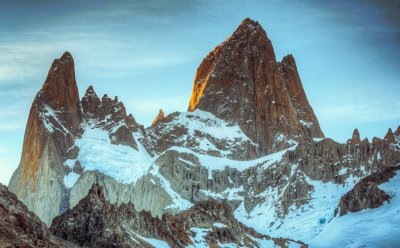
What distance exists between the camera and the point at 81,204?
473 feet

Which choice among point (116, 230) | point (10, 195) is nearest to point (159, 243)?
point (116, 230)

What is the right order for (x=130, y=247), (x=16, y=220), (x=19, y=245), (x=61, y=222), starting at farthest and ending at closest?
1. (x=61, y=222)
2. (x=130, y=247)
3. (x=16, y=220)
4. (x=19, y=245)

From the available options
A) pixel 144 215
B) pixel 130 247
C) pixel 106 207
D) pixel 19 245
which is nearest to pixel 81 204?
pixel 106 207

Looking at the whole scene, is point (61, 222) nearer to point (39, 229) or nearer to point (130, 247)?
point (130, 247)

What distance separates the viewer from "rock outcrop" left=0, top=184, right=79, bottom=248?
8314 centimetres

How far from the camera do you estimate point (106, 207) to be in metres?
143

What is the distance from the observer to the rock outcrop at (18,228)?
83137 mm

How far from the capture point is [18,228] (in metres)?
88.4

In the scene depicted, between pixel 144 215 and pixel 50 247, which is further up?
pixel 144 215

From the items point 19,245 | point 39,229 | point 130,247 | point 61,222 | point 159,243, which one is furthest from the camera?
point 159,243

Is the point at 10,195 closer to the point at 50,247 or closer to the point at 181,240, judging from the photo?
the point at 50,247

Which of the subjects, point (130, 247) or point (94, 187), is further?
point (94, 187)

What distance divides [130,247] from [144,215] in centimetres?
5765

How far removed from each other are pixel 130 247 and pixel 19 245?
50646mm
